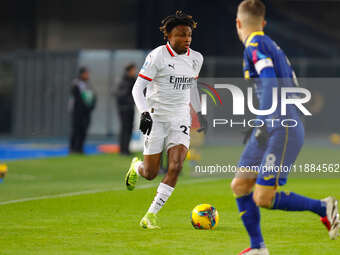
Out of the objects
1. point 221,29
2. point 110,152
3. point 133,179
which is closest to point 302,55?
point 221,29

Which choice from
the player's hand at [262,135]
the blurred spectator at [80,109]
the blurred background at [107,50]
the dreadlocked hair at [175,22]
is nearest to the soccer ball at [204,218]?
the dreadlocked hair at [175,22]

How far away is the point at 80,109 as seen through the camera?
69.7ft

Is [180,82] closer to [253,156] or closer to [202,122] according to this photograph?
[202,122]

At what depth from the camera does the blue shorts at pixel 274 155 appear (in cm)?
697

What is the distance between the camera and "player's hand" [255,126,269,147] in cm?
700

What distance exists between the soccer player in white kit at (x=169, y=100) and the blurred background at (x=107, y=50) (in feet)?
55.4

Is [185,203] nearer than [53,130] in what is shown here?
Yes

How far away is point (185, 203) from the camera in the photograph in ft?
37.6

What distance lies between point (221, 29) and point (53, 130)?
24.2ft

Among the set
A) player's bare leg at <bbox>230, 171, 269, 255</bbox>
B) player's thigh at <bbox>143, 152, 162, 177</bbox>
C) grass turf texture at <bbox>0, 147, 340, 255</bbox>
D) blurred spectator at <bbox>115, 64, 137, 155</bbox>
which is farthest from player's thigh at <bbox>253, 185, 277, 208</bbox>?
blurred spectator at <bbox>115, 64, 137, 155</bbox>

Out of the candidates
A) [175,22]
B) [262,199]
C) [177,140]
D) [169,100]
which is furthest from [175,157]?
[262,199]

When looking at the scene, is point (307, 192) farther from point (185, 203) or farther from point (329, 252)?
→ point (329, 252)

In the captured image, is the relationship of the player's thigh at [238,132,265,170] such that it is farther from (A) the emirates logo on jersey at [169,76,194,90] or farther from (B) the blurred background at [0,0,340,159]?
(B) the blurred background at [0,0,340,159]

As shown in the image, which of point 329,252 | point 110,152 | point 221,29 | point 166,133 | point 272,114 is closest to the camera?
point 272,114
